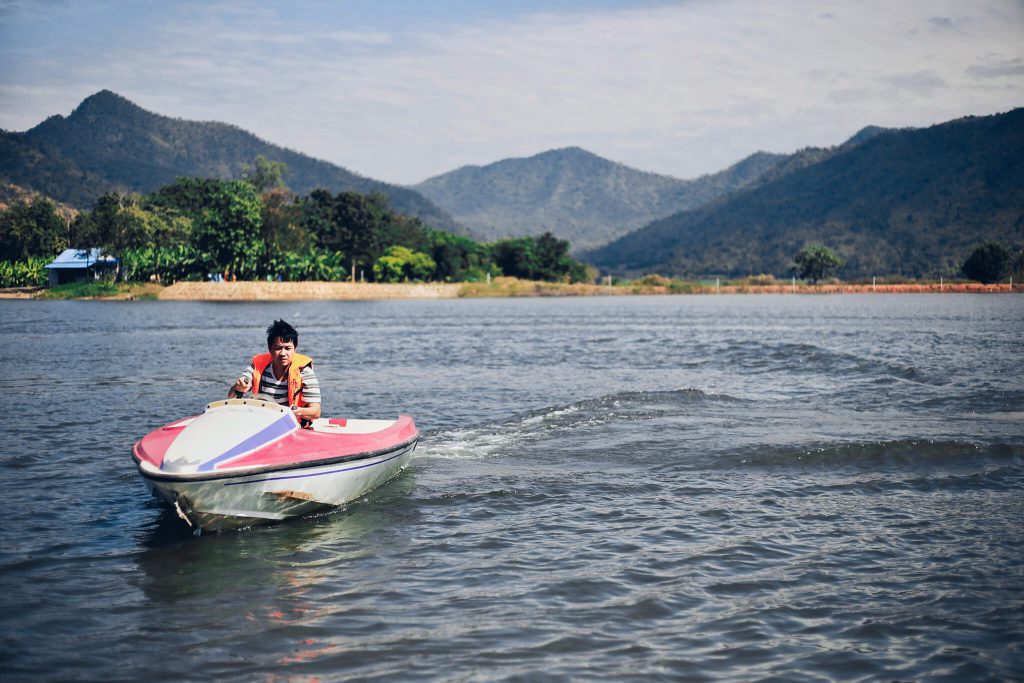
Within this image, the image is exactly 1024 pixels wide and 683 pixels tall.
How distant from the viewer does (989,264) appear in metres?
148

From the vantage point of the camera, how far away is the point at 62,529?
1081 centimetres

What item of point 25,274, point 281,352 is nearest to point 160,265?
point 25,274

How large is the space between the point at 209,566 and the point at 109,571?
40.3 inches

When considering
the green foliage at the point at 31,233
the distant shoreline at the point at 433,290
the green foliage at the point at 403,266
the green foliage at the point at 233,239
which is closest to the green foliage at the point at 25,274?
the distant shoreline at the point at 433,290

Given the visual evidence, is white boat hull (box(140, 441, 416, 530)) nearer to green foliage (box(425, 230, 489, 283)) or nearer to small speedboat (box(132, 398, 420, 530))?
small speedboat (box(132, 398, 420, 530))

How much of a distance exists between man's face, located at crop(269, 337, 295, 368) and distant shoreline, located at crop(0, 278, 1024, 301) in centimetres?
9679

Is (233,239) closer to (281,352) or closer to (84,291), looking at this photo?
(84,291)

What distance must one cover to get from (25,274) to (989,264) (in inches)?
5911

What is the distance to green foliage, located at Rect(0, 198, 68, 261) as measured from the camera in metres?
117

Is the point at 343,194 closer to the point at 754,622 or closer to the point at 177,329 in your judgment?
the point at 177,329

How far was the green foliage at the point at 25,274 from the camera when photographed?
116 metres

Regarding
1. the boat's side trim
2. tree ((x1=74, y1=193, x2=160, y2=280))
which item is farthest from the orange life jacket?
tree ((x1=74, y1=193, x2=160, y2=280))

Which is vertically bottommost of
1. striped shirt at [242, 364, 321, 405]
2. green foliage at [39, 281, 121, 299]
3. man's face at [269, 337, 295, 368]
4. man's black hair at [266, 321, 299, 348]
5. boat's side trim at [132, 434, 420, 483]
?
boat's side trim at [132, 434, 420, 483]

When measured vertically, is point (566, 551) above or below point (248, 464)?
below
